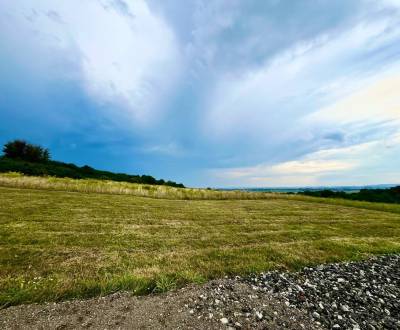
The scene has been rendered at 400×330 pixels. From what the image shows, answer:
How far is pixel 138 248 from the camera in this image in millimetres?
10414

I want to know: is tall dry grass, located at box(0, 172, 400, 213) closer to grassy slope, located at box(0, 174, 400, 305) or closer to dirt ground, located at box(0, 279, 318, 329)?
grassy slope, located at box(0, 174, 400, 305)

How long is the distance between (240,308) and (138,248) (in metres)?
5.77

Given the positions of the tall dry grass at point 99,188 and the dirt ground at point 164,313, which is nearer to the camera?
the dirt ground at point 164,313

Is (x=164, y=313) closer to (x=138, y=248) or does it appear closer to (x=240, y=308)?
(x=240, y=308)

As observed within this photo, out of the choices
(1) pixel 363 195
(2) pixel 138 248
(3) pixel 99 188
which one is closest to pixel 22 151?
(3) pixel 99 188

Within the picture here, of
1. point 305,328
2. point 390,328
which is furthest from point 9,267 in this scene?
point 390,328

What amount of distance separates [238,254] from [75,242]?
718 cm

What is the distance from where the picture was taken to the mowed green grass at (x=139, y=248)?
22.7ft

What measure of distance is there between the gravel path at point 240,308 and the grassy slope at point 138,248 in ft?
2.19

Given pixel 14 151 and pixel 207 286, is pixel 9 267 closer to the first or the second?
pixel 207 286

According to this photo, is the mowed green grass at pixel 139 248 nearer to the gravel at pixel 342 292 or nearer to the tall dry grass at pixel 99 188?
the gravel at pixel 342 292

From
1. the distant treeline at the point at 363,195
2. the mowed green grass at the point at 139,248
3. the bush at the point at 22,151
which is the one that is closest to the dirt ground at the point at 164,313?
the mowed green grass at the point at 139,248

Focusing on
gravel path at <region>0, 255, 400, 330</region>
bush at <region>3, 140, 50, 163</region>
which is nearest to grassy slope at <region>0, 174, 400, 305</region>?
gravel path at <region>0, 255, 400, 330</region>

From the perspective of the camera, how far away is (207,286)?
7.02 m
